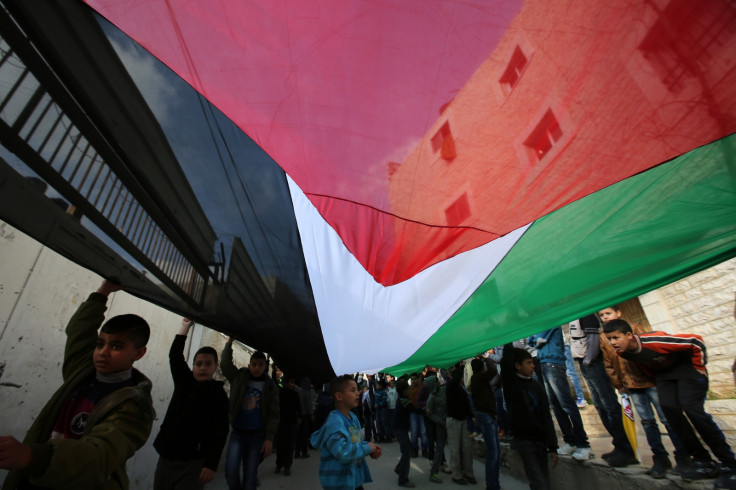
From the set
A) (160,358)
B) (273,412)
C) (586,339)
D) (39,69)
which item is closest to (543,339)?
(586,339)

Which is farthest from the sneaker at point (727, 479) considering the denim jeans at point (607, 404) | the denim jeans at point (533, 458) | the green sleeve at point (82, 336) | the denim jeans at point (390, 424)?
the denim jeans at point (390, 424)

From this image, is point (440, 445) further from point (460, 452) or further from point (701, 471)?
point (701, 471)

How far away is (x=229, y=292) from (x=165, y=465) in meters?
1.28

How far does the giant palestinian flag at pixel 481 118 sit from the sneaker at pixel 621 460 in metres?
2.10

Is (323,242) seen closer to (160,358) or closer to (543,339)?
(543,339)

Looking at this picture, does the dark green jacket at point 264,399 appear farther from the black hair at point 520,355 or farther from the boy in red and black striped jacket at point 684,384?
the boy in red and black striped jacket at point 684,384

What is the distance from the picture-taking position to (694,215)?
1438mm

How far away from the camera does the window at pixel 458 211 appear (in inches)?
57.5

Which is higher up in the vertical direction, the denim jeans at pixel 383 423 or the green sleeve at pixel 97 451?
the green sleeve at pixel 97 451

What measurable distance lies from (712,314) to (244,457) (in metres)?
6.57

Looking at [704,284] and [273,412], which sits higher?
[704,284]

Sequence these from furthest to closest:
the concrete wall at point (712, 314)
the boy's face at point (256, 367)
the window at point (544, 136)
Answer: the concrete wall at point (712, 314)
the boy's face at point (256, 367)
the window at point (544, 136)

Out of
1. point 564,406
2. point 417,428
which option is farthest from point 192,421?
point 417,428

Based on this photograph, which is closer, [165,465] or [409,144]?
[409,144]
